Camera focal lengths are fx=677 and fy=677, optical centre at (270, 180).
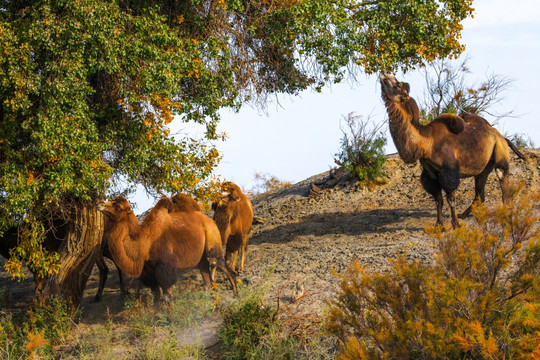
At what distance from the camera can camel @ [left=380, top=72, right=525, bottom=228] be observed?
40.3 feet

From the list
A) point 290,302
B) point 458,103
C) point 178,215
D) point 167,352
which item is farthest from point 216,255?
point 458,103

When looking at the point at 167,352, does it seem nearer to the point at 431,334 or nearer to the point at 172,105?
the point at 431,334

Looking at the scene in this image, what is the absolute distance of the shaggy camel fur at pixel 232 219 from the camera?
37.4ft

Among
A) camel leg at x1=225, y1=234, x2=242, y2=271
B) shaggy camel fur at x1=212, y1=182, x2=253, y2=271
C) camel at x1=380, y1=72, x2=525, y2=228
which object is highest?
camel at x1=380, y1=72, x2=525, y2=228

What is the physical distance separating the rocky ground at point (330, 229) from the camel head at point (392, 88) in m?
2.60

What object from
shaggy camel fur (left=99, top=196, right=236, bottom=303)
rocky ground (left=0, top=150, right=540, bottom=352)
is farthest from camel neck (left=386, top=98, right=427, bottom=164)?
shaggy camel fur (left=99, top=196, right=236, bottom=303)

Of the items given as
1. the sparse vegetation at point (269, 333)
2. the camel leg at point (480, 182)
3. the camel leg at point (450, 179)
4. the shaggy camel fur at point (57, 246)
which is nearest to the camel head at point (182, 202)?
the shaggy camel fur at point (57, 246)

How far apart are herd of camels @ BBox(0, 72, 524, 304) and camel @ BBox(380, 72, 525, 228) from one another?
0.7 inches

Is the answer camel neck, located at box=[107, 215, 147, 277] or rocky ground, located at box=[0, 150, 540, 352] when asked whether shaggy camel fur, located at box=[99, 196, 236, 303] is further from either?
rocky ground, located at box=[0, 150, 540, 352]

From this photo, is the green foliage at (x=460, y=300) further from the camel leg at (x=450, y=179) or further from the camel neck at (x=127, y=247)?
the camel leg at (x=450, y=179)

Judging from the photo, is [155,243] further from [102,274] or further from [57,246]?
[57,246]

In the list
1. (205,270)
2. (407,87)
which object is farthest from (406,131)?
(205,270)

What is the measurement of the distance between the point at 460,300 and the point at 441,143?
6.77 meters

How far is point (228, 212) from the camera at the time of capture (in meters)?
11.5
